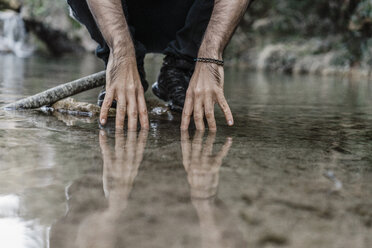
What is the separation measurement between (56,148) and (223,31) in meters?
0.75

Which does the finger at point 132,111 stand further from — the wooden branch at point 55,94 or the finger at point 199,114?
the wooden branch at point 55,94

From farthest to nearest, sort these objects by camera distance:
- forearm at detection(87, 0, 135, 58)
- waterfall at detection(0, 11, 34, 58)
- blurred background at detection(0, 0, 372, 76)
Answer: waterfall at detection(0, 11, 34, 58) → blurred background at detection(0, 0, 372, 76) → forearm at detection(87, 0, 135, 58)

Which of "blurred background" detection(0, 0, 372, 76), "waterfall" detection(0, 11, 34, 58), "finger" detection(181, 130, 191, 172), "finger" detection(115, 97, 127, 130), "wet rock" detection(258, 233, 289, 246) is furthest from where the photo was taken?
"waterfall" detection(0, 11, 34, 58)

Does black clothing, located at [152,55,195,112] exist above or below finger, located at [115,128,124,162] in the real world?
above

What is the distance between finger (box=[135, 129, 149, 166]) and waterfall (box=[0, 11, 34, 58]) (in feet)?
39.2

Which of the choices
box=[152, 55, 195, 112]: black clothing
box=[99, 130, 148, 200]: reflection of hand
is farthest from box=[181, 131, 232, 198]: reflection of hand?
box=[152, 55, 195, 112]: black clothing

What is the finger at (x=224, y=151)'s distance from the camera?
854 mm

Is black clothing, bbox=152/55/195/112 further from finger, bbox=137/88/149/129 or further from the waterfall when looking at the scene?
the waterfall

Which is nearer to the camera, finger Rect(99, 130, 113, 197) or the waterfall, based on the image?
finger Rect(99, 130, 113, 197)

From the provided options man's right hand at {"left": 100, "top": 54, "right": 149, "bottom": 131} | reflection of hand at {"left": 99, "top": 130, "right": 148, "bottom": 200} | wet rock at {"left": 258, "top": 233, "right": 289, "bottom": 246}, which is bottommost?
wet rock at {"left": 258, "top": 233, "right": 289, "bottom": 246}

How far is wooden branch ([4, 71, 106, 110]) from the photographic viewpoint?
5.10ft

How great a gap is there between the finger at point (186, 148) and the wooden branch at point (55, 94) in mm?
655

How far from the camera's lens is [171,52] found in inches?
71.8

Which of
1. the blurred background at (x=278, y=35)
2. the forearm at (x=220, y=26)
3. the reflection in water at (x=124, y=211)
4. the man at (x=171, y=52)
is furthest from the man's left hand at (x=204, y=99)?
the blurred background at (x=278, y=35)
